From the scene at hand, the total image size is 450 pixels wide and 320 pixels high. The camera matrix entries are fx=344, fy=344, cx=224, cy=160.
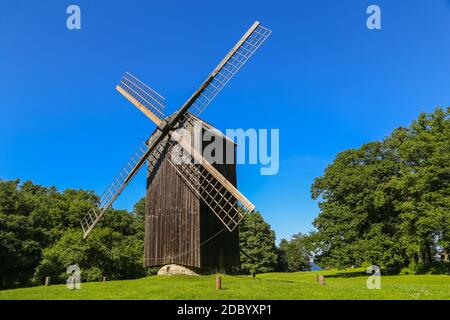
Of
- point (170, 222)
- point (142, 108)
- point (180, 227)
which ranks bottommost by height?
point (180, 227)

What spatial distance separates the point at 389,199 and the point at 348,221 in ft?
16.4

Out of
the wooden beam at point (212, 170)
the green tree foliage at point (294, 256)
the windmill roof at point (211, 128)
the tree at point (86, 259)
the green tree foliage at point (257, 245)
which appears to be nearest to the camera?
the wooden beam at point (212, 170)

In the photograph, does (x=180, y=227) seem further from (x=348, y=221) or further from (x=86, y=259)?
(x=348, y=221)

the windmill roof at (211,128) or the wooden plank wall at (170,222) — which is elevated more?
the windmill roof at (211,128)

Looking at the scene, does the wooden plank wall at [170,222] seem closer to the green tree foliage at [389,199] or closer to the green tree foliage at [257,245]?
the green tree foliage at [389,199]

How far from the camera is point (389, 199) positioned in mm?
37750

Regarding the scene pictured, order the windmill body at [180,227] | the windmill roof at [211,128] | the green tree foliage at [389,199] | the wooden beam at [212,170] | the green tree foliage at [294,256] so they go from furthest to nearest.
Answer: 1. the green tree foliage at [294,256]
2. the green tree foliage at [389,199]
3. the windmill roof at [211,128]
4. the windmill body at [180,227]
5. the wooden beam at [212,170]

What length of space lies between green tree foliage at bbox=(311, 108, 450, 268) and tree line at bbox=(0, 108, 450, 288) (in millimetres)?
99

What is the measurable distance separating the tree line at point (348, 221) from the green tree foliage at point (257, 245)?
22484 millimetres

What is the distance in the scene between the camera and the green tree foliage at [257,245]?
62.4m

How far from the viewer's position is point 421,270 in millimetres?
37469

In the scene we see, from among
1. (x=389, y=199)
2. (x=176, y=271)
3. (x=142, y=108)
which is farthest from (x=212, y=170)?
(x=389, y=199)

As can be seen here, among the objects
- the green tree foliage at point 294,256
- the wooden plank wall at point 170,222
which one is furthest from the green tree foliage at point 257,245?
the wooden plank wall at point 170,222
